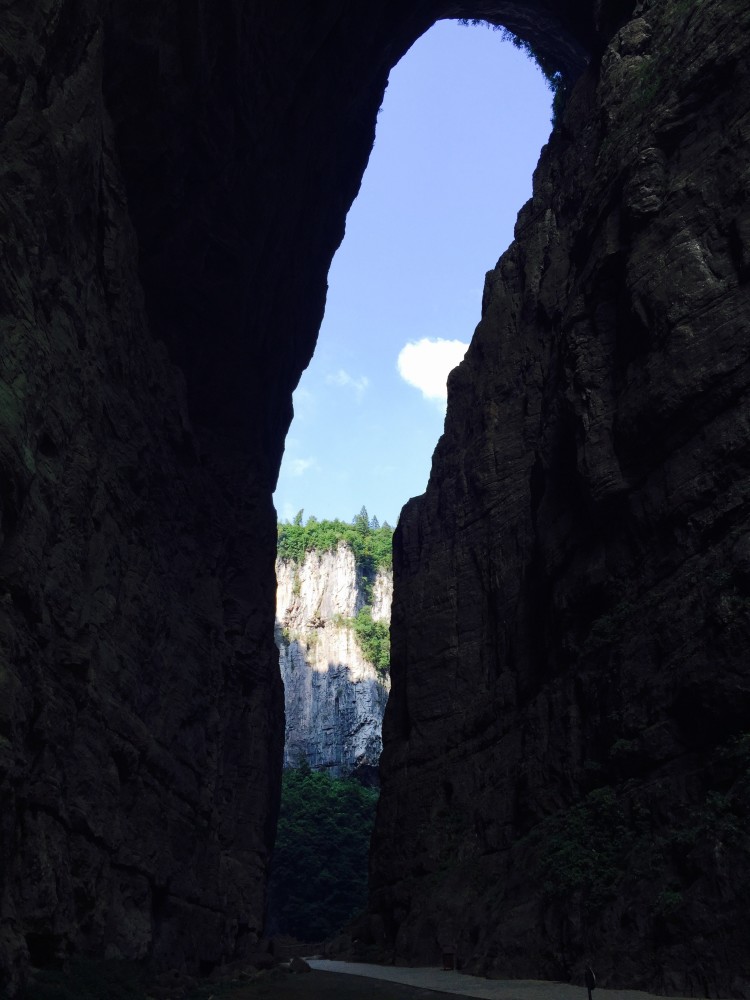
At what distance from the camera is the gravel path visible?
1296 centimetres

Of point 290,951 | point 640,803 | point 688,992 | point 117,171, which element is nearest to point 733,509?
point 640,803

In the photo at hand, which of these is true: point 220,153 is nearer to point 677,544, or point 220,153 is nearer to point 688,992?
point 677,544

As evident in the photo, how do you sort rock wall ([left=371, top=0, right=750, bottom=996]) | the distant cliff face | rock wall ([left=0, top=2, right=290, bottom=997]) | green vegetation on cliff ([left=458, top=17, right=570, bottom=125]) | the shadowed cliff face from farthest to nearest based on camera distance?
the distant cliff face → green vegetation on cliff ([left=458, top=17, right=570, bottom=125]) → rock wall ([left=371, top=0, right=750, bottom=996]) → the shadowed cliff face → rock wall ([left=0, top=2, right=290, bottom=997])

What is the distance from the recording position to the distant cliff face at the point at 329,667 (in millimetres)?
79625

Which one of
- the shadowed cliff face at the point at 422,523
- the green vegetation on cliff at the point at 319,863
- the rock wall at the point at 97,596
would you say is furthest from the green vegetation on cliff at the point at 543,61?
the green vegetation on cliff at the point at 319,863

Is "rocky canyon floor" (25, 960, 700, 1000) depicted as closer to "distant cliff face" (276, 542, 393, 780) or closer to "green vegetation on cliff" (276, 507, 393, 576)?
"distant cliff face" (276, 542, 393, 780)

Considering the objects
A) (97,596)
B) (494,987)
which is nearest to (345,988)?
(494,987)

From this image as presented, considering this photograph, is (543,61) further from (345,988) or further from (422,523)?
(345,988)

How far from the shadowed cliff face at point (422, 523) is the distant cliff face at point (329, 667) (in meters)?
47.0

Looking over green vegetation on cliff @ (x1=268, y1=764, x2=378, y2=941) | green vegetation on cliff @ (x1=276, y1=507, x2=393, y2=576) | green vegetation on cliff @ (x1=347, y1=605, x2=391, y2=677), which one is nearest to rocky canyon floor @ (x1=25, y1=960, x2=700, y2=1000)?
green vegetation on cliff @ (x1=268, y1=764, x2=378, y2=941)

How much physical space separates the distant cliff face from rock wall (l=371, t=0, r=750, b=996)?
50120mm

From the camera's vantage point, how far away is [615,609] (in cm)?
1909

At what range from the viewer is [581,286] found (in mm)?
23156

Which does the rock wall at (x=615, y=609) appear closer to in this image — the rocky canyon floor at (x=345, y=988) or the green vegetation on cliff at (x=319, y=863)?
the rocky canyon floor at (x=345, y=988)
